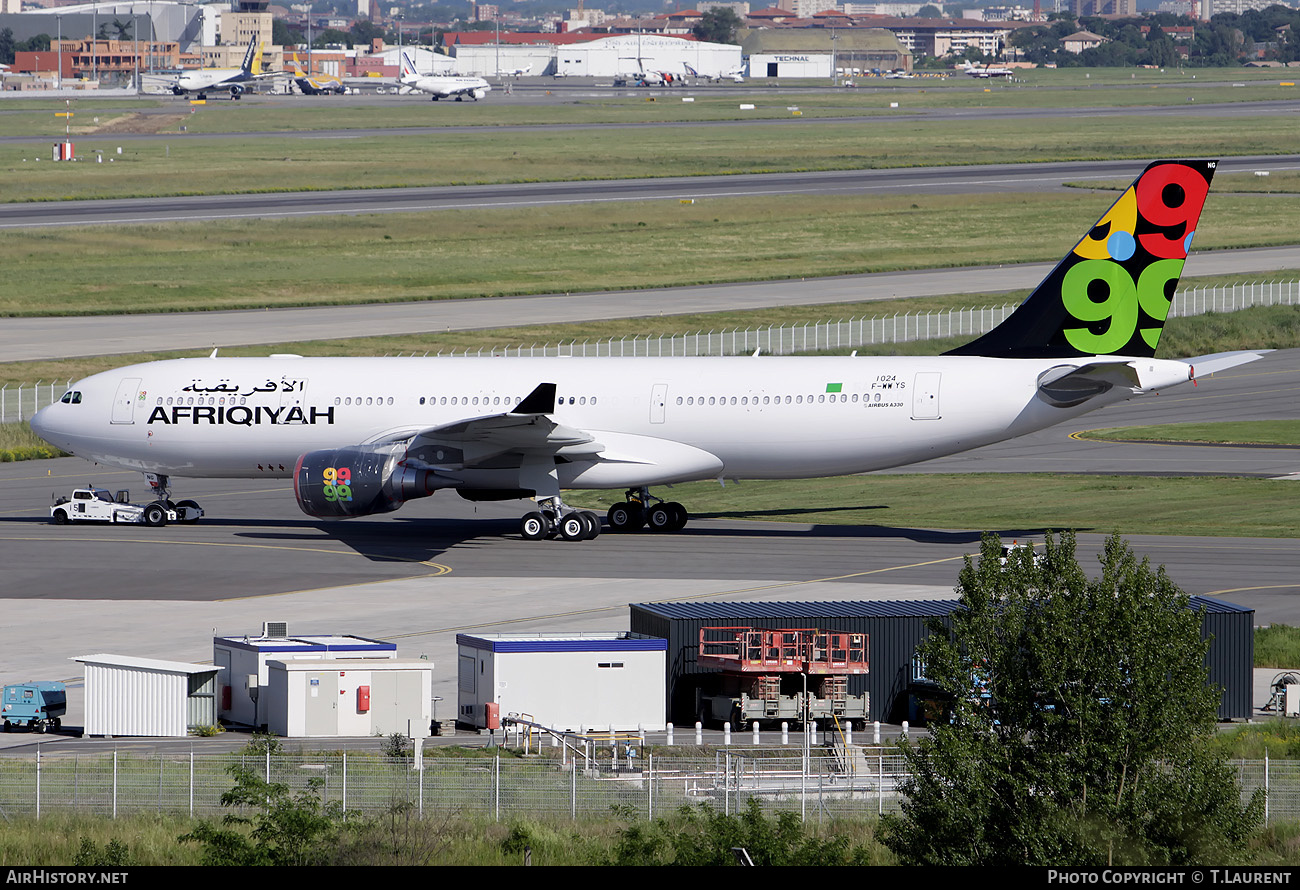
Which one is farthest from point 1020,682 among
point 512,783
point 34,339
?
point 34,339

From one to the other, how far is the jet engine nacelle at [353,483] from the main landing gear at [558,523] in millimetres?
4692

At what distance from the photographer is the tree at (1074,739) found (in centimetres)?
2439

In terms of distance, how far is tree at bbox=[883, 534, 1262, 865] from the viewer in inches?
960

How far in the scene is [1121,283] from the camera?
181 feet

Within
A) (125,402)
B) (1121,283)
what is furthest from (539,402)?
(1121,283)

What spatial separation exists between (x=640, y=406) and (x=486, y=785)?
88.8 feet

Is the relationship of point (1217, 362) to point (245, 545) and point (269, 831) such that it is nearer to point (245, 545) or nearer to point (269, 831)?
point (245, 545)

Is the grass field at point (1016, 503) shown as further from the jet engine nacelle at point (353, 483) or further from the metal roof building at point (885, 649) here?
the metal roof building at point (885, 649)

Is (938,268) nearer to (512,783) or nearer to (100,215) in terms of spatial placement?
(100,215)

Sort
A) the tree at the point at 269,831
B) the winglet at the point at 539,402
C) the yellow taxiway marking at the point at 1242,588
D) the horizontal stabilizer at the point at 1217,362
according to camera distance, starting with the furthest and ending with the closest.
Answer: the horizontal stabilizer at the point at 1217,362, the winglet at the point at 539,402, the yellow taxiway marking at the point at 1242,588, the tree at the point at 269,831

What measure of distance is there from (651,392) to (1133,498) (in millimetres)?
18772

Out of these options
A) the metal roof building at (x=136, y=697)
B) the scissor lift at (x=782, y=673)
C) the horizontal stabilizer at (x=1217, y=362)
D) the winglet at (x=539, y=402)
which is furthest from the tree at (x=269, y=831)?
the horizontal stabilizer at (x=1217, y=362)

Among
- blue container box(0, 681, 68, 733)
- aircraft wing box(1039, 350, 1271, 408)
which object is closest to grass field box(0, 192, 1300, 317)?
aircraft wing box(1039, 350, 1271, 408)

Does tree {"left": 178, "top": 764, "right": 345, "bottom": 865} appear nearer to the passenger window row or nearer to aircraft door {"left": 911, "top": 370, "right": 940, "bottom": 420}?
the passenger window row
